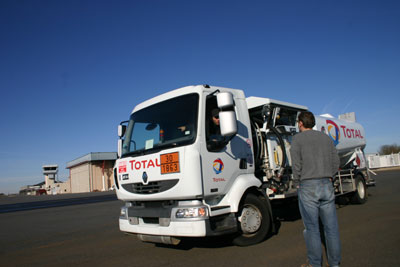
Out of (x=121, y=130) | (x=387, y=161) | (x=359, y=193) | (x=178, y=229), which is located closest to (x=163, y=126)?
(x=121, y=130)

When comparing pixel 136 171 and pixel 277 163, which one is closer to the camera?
pixel 136 171

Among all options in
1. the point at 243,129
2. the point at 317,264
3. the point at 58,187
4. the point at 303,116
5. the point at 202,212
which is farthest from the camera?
the point at 58,187

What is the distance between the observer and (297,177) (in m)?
3.79

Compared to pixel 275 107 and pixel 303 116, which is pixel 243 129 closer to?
pixel 275 107

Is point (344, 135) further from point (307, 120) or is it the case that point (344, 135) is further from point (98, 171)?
point (98, 171)

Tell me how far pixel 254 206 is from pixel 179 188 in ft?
5.19

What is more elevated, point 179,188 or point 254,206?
point 179,188

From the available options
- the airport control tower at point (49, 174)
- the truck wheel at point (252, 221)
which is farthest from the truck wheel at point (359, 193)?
the airport control tower at point (49, 174)

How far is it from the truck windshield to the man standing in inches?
72.5

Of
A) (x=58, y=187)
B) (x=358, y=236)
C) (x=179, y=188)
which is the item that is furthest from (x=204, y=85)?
(x=58, y=187)

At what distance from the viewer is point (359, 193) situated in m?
9.86

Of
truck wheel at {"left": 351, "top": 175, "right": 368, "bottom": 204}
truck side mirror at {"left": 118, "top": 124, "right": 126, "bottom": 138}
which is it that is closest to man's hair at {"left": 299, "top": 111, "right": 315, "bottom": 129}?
truck side mirror at {"left": 118, "top": 124, "right": 126, "bottom": 138}

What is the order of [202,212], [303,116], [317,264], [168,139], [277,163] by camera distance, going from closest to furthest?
[317,264] → [303,116] → [202,212] → [168,139] → [277,163]

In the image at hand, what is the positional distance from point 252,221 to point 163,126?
2.26 m
